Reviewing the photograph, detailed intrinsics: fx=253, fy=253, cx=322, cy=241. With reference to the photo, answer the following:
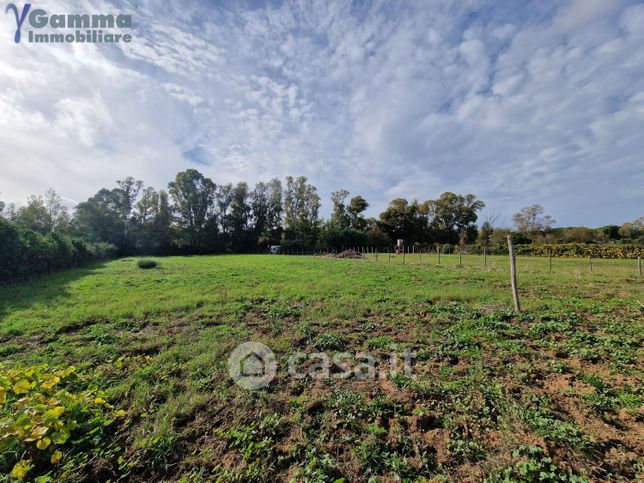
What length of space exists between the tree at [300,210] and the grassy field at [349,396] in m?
41.0

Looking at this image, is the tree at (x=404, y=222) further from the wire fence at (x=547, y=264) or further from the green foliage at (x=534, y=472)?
the green foliage at (x=534, y=472)

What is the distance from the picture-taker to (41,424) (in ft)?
6.25

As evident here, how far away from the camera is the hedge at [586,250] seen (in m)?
21.6

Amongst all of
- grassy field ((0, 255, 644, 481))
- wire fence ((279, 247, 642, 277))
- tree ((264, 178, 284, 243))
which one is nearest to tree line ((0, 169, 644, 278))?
tree ((264, 178, 284, 243))

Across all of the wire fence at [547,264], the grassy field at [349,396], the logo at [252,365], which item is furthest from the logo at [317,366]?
the wire fence at [547,264]

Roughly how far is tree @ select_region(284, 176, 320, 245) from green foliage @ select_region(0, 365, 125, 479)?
44152 mm

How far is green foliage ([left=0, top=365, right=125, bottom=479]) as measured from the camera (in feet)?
5.86

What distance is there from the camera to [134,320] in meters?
6.00

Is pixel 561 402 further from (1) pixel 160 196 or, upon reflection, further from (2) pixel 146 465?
(1) pixel 160 196

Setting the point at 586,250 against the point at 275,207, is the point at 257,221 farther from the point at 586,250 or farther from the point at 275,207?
the point at 586,250

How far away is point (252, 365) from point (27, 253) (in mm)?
16336

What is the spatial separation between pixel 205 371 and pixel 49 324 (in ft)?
15.8

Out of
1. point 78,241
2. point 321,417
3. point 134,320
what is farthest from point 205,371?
point 78,241

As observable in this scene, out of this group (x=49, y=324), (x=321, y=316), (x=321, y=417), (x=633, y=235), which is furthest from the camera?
(x=633, y=235)
